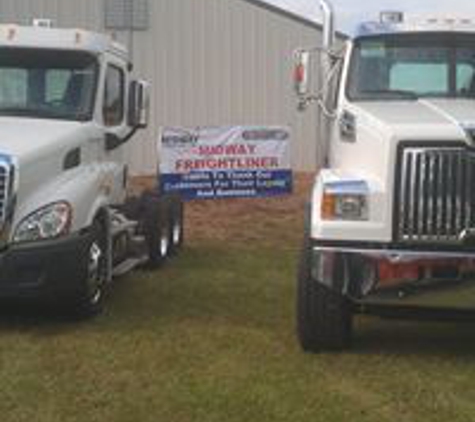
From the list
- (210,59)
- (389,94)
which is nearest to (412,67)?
(389,94)

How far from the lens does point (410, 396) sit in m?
7.55

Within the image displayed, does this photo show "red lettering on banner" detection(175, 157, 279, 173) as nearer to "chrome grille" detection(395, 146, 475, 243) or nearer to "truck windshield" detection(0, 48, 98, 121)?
"truck windshield" detection(0, 48, 98, 121)

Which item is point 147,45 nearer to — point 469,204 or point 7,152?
point 7,152

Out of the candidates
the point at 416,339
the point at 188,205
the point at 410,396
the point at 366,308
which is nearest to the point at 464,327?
A: the point at 416,339

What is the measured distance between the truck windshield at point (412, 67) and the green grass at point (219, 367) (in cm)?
189

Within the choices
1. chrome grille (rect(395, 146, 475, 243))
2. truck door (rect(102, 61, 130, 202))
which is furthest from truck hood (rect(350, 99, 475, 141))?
truck door (rect(102, 61, 130, 202))

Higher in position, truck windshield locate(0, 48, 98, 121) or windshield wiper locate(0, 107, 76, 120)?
truck windshield locate(0, 48, 98, 121)

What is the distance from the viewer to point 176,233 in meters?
14.6

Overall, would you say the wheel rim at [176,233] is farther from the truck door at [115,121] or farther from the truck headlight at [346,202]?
the truck headlight at [346,202]

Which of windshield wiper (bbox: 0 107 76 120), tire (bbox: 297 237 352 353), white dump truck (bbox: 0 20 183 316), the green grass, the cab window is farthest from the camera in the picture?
the cab window

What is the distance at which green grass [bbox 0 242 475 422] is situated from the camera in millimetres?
7160

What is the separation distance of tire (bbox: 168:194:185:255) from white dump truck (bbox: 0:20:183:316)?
1.19m

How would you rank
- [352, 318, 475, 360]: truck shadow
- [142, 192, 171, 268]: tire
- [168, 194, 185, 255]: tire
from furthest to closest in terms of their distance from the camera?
[168, 194, 185, 255]: tire → [142, 192, 171, 268]: tire → [352, 318, 475, 360]: truck shadow

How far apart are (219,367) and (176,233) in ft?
21.3
